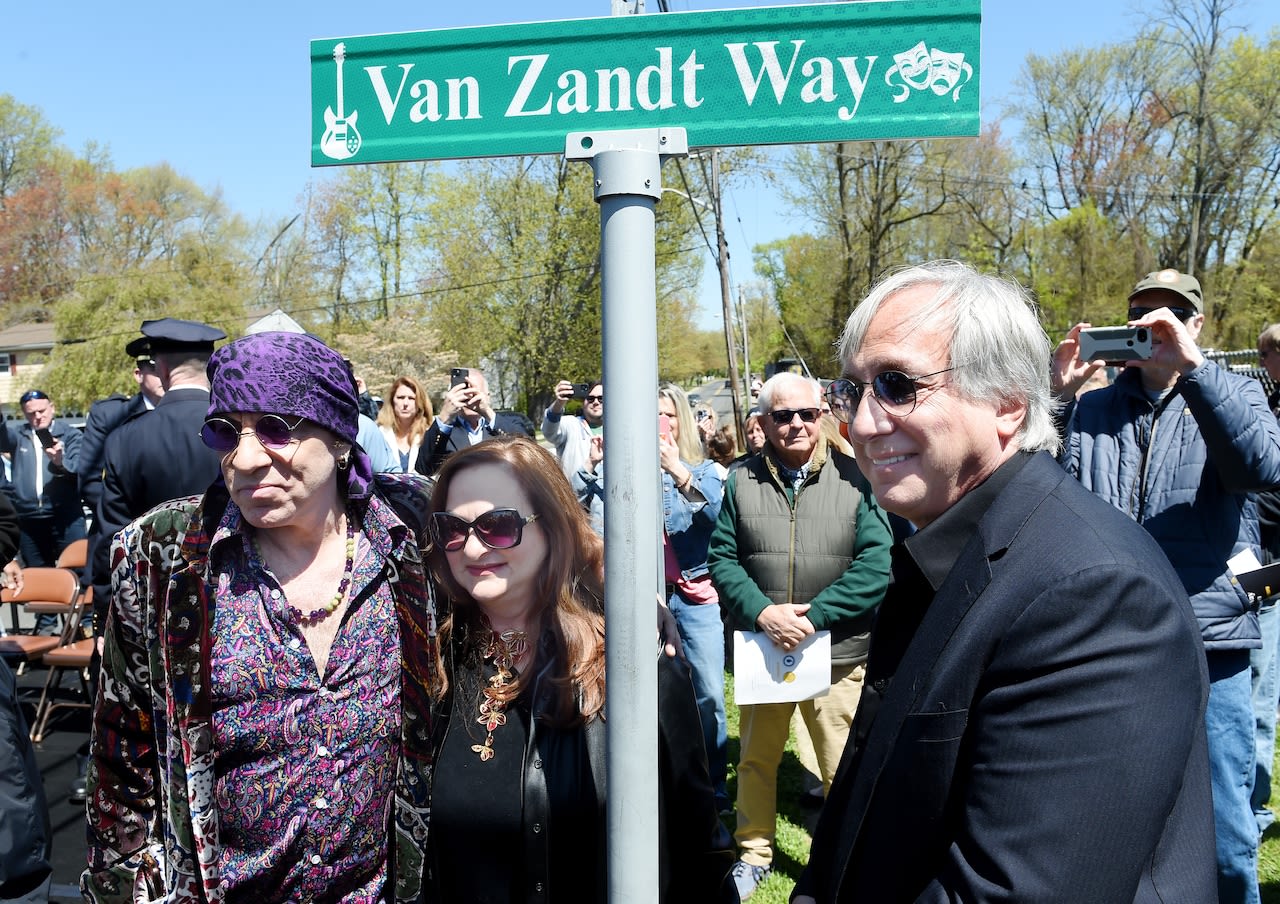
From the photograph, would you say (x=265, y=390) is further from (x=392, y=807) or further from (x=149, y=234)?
(x=149, y=234)

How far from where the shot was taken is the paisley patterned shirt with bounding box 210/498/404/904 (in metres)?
1.99

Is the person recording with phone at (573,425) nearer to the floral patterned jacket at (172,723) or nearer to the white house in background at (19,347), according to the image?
the floral patterned jacket at (172,723)

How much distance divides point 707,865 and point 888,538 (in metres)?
2.43

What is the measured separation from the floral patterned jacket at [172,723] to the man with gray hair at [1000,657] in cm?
91

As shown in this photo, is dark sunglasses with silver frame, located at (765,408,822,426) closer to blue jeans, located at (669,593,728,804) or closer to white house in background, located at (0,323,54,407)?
blue jeans, located at (669,593,728,804)

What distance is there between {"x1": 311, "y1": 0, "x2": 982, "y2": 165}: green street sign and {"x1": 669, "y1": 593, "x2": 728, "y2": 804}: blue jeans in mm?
3533

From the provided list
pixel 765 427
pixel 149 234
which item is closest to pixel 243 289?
pixel 149 234

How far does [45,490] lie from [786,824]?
26.9 feet

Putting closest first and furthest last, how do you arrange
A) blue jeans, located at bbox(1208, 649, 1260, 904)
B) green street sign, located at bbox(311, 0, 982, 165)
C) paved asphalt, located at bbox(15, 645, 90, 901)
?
green street sign, located at bbox(311, 0, 982, 165) → blue jeans, located at bbox(1208, 649, 1260, 904) → paved asphalt, located at bbox(15, 645, 90, 901)

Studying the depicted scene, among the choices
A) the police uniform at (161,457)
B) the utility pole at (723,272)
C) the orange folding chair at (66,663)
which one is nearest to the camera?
the police uniform at (161,457)

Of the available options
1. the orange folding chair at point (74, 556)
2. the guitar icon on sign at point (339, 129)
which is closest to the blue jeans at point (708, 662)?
the guitar icon on sign at point (339, 129)

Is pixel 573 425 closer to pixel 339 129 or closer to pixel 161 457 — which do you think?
pixel 161 457

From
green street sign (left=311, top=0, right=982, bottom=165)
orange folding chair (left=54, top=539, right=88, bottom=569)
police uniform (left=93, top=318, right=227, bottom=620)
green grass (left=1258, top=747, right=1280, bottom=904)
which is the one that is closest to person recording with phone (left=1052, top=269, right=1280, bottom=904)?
green grass (left=1258, top=747, right=1280, bottom=904)

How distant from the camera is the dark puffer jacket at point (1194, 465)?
2930 millimetres
